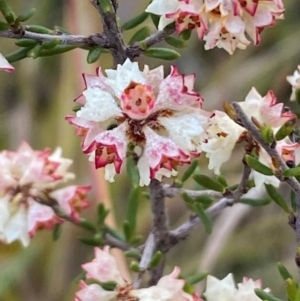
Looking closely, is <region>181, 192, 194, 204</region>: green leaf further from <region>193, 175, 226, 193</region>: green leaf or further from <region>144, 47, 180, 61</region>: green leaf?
<region>144, 47, 180, 61</region>: green leaf

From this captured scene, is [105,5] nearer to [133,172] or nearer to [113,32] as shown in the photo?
[113,32]

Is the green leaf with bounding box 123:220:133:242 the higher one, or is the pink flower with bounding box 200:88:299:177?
the pink flower with bounding box 200:88:299:177

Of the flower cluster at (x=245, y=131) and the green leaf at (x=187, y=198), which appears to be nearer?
the flower cluster at (x=245, y=131)

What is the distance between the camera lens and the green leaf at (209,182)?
73cm

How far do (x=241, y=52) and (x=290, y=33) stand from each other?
7.4 inches

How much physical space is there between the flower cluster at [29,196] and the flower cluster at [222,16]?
0.33 m

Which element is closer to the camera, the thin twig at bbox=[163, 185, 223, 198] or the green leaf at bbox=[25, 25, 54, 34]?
the green leaf at bbox=[25, 25, 54, 34]

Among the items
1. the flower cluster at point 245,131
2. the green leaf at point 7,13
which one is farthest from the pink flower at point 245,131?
the green leaf at point 7,13

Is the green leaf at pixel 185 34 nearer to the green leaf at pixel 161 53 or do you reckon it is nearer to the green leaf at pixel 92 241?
the green leaf at pixel 161 53

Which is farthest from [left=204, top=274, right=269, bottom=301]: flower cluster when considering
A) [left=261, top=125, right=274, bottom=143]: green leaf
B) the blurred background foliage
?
the blurred background foliage

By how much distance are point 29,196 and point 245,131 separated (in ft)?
1.05

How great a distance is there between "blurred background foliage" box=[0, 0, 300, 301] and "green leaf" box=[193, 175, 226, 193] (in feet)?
2.48

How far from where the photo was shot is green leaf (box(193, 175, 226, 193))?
0.73m

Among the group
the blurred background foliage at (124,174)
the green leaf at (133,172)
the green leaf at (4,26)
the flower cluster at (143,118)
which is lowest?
the blurred background foliage at (124,174)
